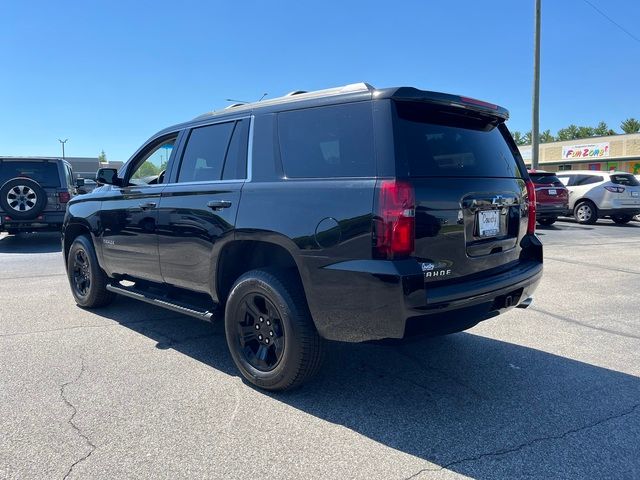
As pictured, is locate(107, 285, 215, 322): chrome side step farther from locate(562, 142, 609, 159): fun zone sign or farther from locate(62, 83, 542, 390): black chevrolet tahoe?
locate(562, 142, 609, 159): fun zone sign

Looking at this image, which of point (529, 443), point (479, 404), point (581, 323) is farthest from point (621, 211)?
point (529, 443)

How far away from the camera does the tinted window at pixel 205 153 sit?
13.3ft

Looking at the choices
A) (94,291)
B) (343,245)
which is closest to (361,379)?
(343,245)

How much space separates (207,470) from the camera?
2.59 meters

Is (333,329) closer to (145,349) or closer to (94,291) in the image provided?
(145,349)

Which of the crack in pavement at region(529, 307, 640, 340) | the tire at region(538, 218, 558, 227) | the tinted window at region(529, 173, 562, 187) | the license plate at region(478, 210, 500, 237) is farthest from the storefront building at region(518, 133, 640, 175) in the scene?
the license plate at region(478, 210, 500, 237)

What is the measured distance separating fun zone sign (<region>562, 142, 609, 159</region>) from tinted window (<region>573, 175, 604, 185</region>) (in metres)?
26.4

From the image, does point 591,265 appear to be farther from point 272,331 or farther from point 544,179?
point 272,331

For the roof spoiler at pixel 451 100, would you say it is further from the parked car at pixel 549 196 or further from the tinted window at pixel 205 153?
the parked car at pixel 549 196

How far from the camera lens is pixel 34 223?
11.0 metres

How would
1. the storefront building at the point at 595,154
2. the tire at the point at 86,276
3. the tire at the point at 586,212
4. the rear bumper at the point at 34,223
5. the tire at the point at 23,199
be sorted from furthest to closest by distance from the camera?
1. the storefront building at the point at 595,154
2. the tire at the point at 586,212
3. the rear bumper at the point at 34,223
4. the tire at the point at 23,199
5. the tire at the point at 86,276

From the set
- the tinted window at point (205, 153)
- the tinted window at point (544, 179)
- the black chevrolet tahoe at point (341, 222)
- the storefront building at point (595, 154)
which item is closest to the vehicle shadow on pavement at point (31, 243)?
the tinted window at point (205, 153)

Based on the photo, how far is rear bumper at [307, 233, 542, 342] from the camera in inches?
110

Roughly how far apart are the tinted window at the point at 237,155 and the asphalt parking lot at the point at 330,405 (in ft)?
4.99
